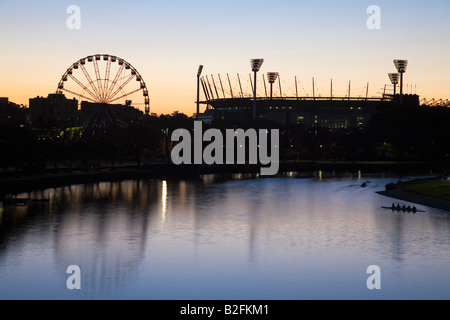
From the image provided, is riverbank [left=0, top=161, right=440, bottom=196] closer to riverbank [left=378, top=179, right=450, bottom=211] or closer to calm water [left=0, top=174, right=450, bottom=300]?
calm water [left=0, top=174, right=450, bottom=300]

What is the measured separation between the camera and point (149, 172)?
143875 mm

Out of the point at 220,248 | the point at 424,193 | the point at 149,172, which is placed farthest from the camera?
the point at 149,172

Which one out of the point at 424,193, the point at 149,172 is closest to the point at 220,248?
the point at 424,193

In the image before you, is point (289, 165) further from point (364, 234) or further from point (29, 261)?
point (29, 261)

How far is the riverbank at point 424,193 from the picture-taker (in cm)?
7862

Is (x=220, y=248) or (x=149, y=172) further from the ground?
(x=149, y=172)

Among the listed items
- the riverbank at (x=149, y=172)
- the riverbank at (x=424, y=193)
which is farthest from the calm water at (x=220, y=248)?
the riverbank at (x=149, y=172)

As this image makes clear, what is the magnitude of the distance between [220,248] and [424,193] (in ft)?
150

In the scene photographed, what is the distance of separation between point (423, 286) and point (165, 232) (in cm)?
2691

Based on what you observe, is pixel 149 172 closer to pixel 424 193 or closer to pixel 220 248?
pixel 424 193

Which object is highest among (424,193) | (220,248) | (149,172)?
(424,193)

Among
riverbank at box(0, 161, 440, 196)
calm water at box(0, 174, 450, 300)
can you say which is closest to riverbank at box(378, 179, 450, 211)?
calm water at box(0, 174, 450, 300)

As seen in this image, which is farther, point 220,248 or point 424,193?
point 424,193
